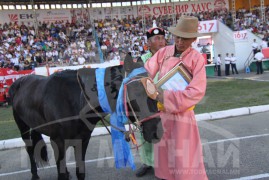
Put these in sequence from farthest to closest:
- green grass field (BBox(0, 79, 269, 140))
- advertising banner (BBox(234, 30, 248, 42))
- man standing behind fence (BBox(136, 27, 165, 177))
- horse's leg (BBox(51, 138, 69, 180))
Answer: advertising banner (BBox(234, 30, 248, 42)), green grass field (BBox(0, 79, 269, 140)), man standing behind fence (BBox(136, 27, 165, 177)), horse's leg (BBox(51, 138, 69, 180))

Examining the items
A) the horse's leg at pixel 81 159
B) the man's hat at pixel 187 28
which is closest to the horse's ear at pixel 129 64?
the man's hat at pixel 187 28

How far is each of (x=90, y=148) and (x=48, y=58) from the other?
1530cm

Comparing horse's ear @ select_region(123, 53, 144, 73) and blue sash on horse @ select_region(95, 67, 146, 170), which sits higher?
horse's ear @ select_region(123, 53, 144, 73)

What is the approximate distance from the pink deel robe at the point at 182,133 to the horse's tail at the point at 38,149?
7.73 feet

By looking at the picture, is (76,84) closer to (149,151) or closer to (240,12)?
(149,151)

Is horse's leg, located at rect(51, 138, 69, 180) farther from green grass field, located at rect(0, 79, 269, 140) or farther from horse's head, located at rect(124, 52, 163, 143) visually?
green grass field, located at rect(0, 79, 269, 140)

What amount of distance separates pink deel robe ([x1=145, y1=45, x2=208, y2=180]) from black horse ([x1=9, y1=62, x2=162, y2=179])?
0.25 m

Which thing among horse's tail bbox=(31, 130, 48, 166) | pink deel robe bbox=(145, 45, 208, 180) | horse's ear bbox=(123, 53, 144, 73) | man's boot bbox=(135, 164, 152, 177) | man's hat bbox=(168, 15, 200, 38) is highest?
man's hat bbox=(168, 15, 200, 38)

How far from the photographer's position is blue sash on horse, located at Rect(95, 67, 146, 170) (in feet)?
8.80

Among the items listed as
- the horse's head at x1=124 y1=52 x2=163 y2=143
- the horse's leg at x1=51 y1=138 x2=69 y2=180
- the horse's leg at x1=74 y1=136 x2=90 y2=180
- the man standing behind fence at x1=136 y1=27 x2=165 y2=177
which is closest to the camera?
the horse's head at x1=124 y1=52 x2=163 y2=143

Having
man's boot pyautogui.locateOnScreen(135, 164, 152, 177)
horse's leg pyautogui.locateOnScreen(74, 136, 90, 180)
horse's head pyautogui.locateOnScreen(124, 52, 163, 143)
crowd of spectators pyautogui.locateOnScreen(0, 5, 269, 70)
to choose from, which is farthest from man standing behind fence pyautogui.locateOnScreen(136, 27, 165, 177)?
crowd of spectators pyautogui.locateOnScreen(0, 5, 269, 70)

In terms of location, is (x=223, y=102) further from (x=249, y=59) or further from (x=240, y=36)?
(x=240, y=36)

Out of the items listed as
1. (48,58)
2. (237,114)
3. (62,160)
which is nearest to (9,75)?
(48,58)

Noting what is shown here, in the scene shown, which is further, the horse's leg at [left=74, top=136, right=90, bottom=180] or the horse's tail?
the horse's tail
